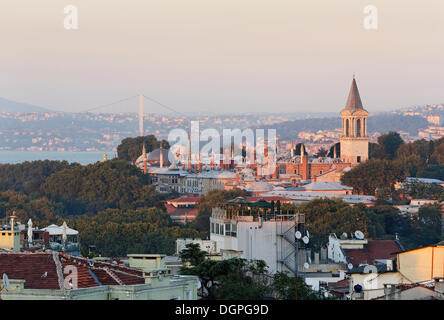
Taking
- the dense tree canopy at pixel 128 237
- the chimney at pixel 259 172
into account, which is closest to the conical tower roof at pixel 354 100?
the chimney at pixel 259 172

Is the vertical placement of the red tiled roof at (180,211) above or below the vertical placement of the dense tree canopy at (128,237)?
below

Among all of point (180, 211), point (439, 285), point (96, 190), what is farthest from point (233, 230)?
point (96, 190)

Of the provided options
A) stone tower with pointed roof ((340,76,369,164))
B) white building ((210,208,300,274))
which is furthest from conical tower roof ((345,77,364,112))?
white building ((210,208,300,274))

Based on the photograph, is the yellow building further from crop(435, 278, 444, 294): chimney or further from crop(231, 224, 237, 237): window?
crop(435, 278, 444, 294): chimney

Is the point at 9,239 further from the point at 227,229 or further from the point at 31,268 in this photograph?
the point at 227,229

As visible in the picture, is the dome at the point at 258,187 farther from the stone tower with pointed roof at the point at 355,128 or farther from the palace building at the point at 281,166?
the stone tower with pointed roof at the point at 355,128

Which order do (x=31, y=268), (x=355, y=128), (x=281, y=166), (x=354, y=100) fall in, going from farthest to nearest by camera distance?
(x=355, y=128), (x=281, y=166), (x=354, y=100), (x=31, y=268)

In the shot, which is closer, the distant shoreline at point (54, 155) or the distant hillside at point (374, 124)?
the distant shoreline at point (54, 155)

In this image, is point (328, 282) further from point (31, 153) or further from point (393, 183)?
point (31, 153)
